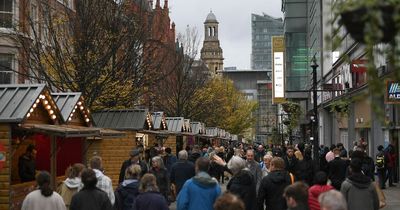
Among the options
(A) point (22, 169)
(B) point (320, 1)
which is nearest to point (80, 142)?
(A) point (22, 169)

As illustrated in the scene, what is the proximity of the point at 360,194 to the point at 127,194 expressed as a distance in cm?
366

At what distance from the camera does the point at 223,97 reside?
66188mm

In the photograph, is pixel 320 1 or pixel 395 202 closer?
pixel 395 202

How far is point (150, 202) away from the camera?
8.74 metres

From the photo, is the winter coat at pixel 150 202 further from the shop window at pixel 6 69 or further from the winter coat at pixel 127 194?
the shop window at pixel 6 69

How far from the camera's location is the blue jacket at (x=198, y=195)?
30.1 feet

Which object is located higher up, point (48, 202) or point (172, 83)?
point (172, 83)

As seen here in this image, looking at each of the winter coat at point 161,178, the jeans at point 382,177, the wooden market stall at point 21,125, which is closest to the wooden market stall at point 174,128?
the jeans at point 382,177

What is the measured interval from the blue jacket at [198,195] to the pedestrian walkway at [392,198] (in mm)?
9926

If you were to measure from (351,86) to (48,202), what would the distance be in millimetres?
27655

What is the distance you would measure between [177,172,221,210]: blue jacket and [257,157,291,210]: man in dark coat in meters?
1.19

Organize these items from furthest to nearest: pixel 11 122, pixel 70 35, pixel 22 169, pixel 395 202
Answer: pixel 70 35 < pixel 395 202 < pixel 22 169 < pixel 11 122

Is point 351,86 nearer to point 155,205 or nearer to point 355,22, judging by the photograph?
point 155,205

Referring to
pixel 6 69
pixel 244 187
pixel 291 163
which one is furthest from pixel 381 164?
pixel 6 69
